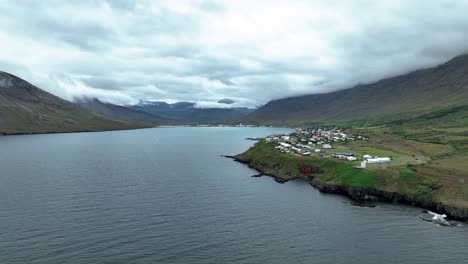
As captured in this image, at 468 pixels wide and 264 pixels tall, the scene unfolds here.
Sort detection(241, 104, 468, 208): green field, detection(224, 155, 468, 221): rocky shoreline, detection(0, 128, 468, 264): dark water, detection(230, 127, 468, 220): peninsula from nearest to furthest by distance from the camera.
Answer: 1. detection(0, 128, 468, 264): dark water
2. detection(224, 155, 468, 221): rocky shoreline
3. detection(230, 127, 468, 220): peninsula
4. detection(241, 104, 468, 208): green field

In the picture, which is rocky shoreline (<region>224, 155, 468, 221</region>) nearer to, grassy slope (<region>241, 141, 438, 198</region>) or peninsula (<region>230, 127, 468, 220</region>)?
peninsula (<region>230, 127, 468, 220</region>)

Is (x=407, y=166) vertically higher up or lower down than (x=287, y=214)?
higher up

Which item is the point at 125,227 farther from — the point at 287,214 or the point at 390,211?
the point at 390,211

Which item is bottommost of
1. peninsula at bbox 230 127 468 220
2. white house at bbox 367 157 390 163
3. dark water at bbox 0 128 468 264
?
dark water at bbox 0 128 468 264

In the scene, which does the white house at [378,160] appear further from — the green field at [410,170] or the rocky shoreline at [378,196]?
the rocky shoreline at [378,196]

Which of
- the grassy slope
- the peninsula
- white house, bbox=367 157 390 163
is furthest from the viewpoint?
white house, bbox=367 157 390 163

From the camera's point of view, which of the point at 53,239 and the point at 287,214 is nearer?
the point at 53,239

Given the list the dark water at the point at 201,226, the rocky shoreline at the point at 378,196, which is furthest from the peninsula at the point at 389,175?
the dark water at the point at 201,226

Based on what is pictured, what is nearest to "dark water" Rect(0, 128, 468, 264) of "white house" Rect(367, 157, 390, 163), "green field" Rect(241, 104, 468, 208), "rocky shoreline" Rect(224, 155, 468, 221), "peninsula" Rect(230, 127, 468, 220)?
"rocky shoreline" Rect(224, 155, 468, 221)

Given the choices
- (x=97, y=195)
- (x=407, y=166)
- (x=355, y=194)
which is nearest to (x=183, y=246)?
(x=97, y=195)
